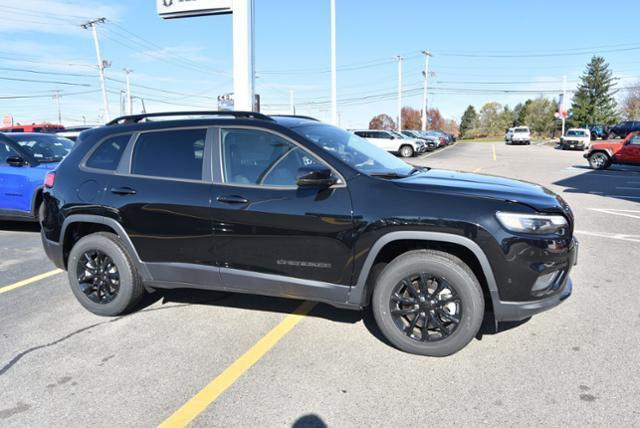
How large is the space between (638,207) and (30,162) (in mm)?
11701

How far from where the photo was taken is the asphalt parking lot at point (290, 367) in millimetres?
2955

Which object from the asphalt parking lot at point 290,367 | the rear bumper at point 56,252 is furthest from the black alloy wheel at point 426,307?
the rear bumper at point 56,252

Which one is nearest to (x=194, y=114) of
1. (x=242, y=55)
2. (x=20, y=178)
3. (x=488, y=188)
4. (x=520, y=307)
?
(x=488, y=188)

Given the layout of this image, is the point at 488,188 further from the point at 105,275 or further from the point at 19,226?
the point at 19,226

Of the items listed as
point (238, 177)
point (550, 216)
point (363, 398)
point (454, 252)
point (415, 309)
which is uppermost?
point (238, 177)

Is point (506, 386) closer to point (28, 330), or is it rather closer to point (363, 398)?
point (363, 398)

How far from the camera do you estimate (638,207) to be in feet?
34.5

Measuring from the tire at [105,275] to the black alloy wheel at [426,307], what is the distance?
7.66ft

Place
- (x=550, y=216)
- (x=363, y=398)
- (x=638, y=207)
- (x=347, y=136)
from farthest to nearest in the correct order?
(x=638, y=207)
(x=347, y=136)
(x=550, y=216)
(x=363, y=398)

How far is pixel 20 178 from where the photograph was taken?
786 cm

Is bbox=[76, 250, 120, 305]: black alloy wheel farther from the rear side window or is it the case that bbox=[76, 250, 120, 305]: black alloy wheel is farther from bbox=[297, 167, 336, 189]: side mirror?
bbox=[297, 167, 336, 189]: side mirror

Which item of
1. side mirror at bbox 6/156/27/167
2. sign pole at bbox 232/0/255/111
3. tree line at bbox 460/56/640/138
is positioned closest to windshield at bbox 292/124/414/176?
side mirror at bbox 6/156/27/167

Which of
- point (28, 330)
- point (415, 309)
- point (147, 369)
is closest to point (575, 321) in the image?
point (415, 309)

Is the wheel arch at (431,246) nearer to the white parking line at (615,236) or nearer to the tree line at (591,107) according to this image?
the white parking line at (615,236)
